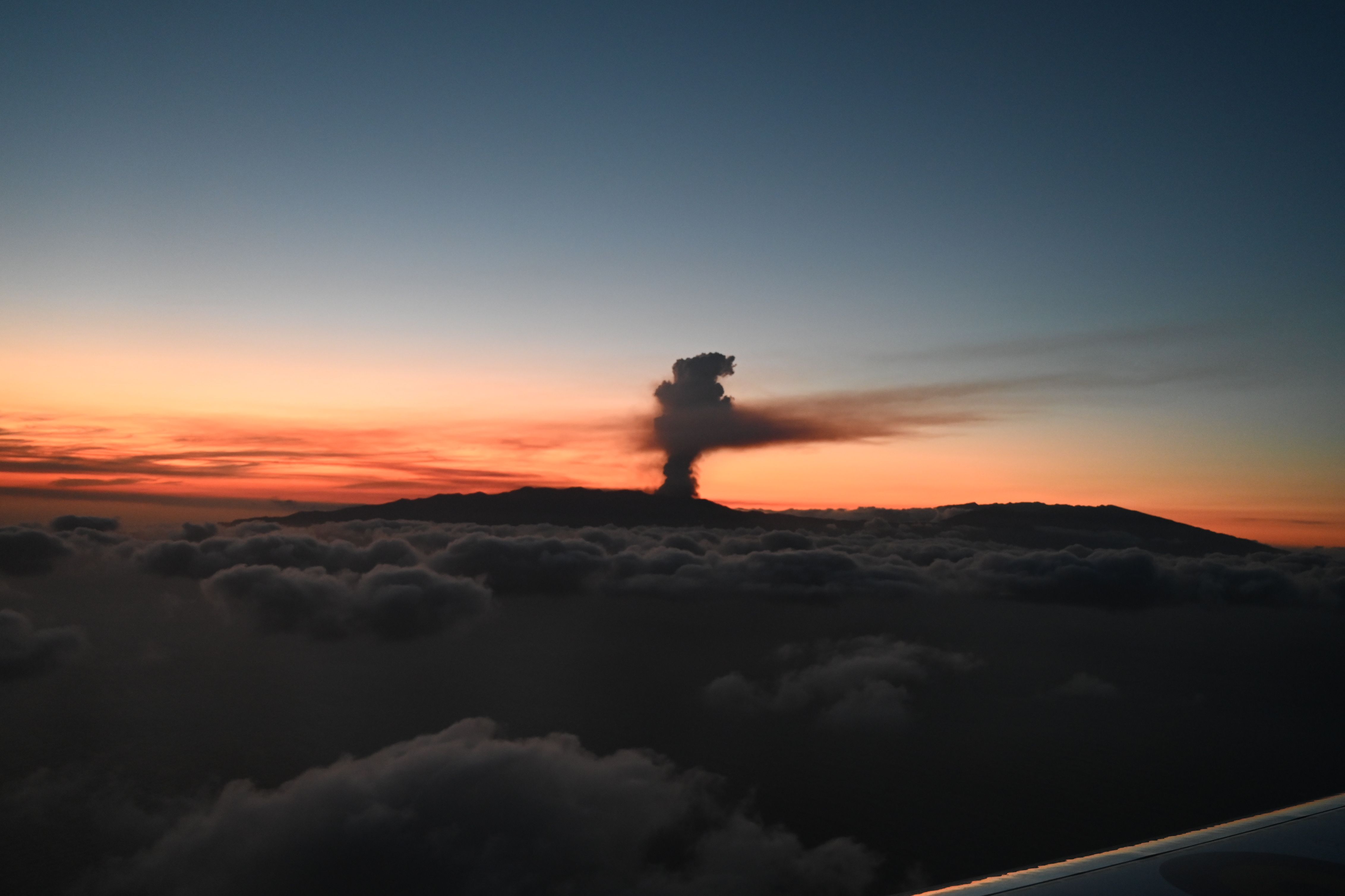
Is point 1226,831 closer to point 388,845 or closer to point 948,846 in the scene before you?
point 388,845

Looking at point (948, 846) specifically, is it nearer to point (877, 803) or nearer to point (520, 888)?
point (877, 803)

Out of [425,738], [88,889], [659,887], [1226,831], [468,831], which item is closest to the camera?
[1226,831]

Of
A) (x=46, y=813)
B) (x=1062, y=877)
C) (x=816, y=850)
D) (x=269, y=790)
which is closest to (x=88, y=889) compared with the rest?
(x=269, y=790)

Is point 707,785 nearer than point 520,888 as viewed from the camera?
No

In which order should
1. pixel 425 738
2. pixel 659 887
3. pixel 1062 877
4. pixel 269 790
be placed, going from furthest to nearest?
pixel 425 738
pixel 269 790
pixel 659 887
pixel 1062 877

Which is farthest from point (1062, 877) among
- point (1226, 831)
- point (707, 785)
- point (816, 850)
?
point (707, 785)

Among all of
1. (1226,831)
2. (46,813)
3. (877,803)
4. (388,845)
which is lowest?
(46,813)

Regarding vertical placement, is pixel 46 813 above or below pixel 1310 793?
below
